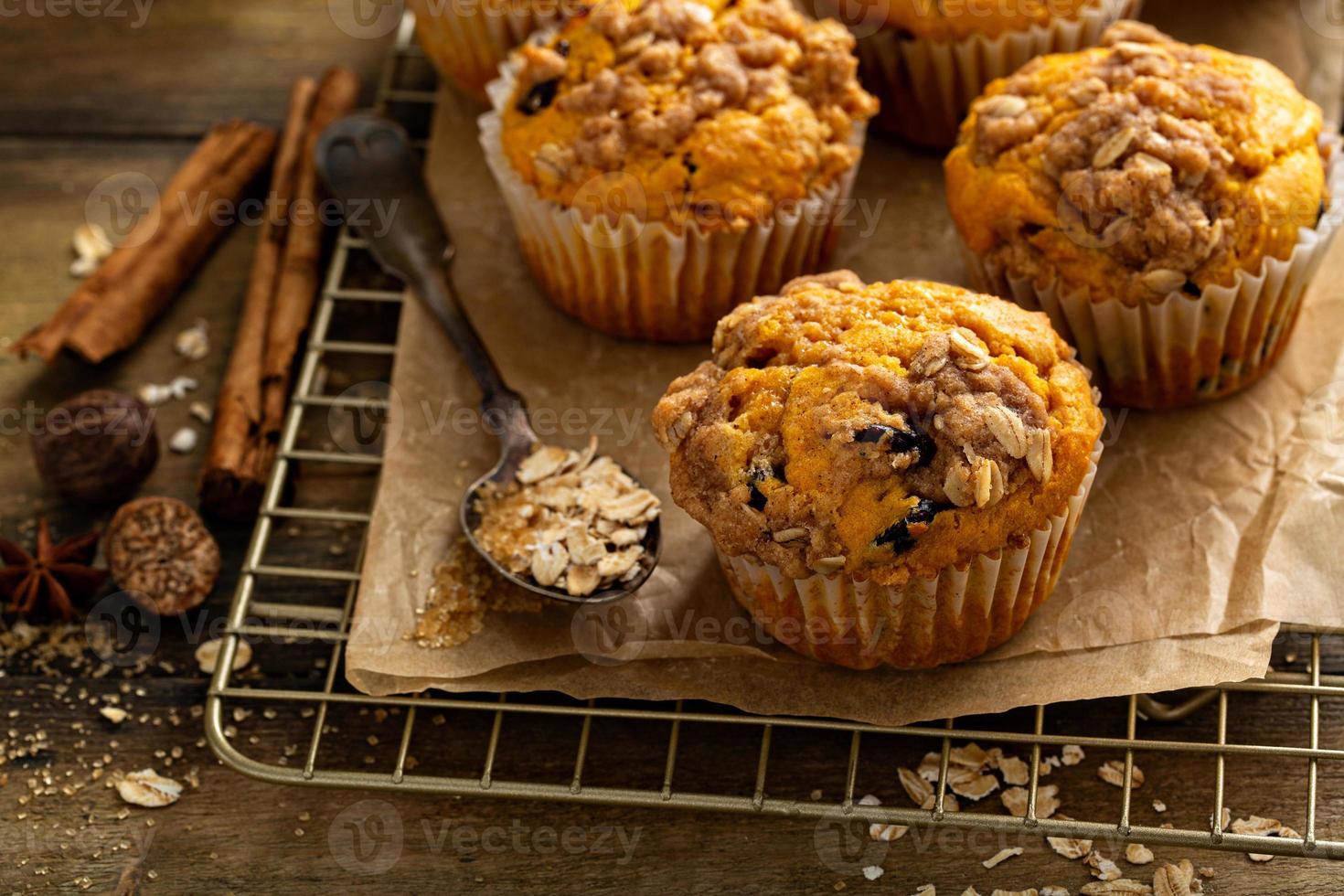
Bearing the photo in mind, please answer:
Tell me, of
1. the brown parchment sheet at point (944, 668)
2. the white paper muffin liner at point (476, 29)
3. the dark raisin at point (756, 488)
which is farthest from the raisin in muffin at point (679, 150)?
the dark raisin at point (756, 488)

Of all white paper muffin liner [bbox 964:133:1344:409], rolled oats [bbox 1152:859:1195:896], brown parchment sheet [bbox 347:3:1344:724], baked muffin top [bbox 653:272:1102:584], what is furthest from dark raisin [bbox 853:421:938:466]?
rolled oats [bbox 1152:859:1195:896]

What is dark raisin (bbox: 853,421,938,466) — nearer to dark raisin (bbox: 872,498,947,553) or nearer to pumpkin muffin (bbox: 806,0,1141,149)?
dark raisin (bbox: 872,498,947,553)

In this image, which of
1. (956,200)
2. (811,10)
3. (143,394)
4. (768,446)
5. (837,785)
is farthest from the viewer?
(811,10)

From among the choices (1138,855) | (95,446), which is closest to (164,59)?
(95,446)

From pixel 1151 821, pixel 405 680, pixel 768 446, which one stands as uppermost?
pixel 768 446

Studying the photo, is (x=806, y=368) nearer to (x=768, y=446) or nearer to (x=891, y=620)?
(x=768, y=446)

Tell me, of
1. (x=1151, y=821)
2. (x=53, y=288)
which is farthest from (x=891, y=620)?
(x=53, y=288)
